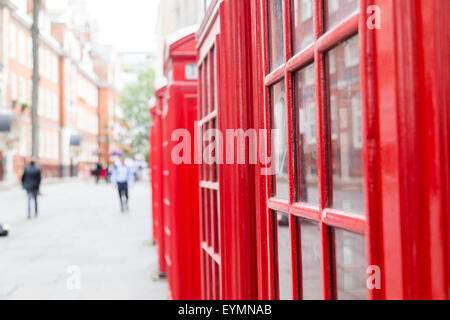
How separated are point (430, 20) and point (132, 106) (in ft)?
124

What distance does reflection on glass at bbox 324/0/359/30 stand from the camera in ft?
3.40

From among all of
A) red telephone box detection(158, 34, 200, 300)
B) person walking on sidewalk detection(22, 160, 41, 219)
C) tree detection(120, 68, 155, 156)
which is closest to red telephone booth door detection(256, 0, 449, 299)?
red telephone box detection(158, 34, 200, 300)

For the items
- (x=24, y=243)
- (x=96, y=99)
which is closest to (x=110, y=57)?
(x=96, y=99)

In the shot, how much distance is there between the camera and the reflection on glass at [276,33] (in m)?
1.55

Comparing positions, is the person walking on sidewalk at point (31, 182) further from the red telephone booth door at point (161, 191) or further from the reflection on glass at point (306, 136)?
the reflection on glass at point (306, 136)

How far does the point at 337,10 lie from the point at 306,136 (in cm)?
34

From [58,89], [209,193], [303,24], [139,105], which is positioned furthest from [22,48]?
[303,24]

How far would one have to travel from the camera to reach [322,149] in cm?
117

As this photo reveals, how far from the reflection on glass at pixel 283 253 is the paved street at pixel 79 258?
10.3 ft

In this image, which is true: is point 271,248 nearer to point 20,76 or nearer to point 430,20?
point 430,20

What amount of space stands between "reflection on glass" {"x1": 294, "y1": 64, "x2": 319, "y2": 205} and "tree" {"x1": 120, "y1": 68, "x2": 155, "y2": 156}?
36149 mm

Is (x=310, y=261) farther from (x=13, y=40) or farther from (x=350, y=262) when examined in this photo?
(x=13, y=40)

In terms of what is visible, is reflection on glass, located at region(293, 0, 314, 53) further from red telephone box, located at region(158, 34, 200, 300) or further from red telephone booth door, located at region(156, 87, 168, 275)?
red telephone booth door, located at region(156, 87, 168, 275)

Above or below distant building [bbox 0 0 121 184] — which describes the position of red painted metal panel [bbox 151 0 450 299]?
below
